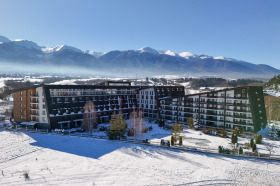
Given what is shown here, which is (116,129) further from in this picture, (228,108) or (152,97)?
(228,108)

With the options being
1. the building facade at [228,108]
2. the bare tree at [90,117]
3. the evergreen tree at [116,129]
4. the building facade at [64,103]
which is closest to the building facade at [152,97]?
the building facade at [64,103]

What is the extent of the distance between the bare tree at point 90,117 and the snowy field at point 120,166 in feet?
30.1

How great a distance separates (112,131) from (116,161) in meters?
10.8

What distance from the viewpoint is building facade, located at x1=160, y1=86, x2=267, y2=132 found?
4862 centimetres

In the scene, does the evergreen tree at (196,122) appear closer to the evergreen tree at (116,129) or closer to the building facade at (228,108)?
the building facade at (228,108)

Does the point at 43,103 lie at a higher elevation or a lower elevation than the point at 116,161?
higher

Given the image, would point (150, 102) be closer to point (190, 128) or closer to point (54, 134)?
point (190, 128)

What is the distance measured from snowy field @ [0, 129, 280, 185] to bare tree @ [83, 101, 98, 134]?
9161mm

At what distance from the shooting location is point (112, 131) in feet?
133

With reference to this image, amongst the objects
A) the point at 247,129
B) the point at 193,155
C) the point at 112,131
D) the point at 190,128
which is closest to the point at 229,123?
the point at 247,129

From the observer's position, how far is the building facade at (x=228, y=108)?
48.6 metres

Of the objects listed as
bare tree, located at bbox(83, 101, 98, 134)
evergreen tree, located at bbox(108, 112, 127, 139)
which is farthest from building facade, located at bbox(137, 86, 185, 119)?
evergreen tree, located at bbox(108, 112, 127, 139)

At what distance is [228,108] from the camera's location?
2031 inches

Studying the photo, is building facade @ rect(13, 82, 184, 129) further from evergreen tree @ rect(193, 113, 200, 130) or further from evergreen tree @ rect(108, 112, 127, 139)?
evergreen tree @ rect(193, 113, 200, 130)
